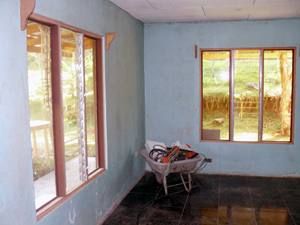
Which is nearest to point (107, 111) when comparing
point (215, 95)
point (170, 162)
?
point (170, 162)

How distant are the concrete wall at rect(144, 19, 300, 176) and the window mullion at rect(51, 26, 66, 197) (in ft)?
10.5

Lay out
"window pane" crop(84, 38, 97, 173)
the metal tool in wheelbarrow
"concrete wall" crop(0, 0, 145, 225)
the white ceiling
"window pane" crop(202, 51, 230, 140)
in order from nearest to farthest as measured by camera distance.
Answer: "concrete wall" crop(0, 0, 145, 225) → "window pane" crop(84, 38, 97, 173) → the white ceiling → the metal tool in wheelbarrow → "window pane" crop(202, 51, 230, 140)

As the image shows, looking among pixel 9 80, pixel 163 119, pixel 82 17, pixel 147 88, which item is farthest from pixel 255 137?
pixel 9 80

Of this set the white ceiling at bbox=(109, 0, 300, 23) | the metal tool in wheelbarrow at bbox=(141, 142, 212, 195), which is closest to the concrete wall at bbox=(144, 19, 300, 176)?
the white ceiling at bbox=(109, 0, 300, 23)

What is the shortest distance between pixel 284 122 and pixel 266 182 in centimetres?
119

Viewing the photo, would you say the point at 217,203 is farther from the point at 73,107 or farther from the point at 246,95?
the point at 73,107

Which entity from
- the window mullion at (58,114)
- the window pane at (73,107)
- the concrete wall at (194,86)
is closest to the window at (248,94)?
the concrete wall at (194,86)

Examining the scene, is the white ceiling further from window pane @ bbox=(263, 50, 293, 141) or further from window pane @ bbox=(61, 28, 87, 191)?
window pane @ bbox=(61, 28, 87, 191)

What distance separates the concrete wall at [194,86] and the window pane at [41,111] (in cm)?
327

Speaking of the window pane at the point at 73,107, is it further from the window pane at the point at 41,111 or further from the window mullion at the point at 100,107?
the window mullion at the point at 100,107

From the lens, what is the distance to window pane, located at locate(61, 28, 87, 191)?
3268mm

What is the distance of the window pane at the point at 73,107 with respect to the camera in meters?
3.27

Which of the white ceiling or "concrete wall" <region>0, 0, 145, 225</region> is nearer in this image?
"concrete wall" <region>0, 0, 145, 225</region>

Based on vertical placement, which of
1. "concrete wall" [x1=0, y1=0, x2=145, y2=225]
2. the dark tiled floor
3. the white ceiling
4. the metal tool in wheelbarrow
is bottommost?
the dark tiled floor
